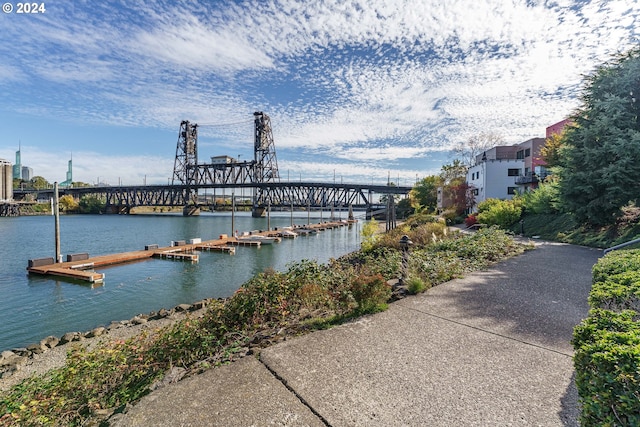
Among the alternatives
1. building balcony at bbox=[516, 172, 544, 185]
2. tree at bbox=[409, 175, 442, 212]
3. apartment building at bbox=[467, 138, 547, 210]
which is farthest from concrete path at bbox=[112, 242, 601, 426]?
tree at bbox=[409, 175, 442, 212]

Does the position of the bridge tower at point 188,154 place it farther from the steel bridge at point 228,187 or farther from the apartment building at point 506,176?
the apartment building at point 506,176

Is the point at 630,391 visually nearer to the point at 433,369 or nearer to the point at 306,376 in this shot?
the point at 433,369

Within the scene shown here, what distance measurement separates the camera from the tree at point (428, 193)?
5222cm

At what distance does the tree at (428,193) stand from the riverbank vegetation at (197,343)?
47.0 metres

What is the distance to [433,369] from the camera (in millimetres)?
3600

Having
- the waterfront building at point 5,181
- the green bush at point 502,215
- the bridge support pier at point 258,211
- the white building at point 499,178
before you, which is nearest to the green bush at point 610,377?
the green bush at point 502,215

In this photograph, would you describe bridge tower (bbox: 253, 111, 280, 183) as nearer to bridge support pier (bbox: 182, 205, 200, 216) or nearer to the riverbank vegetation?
bridge support pier (bbox: 182, 205, 200, 216)

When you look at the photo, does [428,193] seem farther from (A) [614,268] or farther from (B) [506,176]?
(A) [614,268]

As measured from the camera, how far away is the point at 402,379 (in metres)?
3.41

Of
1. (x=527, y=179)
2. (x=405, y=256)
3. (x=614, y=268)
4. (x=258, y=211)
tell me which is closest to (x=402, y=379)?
(x=614, y=268)

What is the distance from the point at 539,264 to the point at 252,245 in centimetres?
2600

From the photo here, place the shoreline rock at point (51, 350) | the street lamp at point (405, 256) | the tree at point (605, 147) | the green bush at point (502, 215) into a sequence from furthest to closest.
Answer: the green bush at point (502, 215) → the tree at point (605, 147) → the street lamp at point (405, 256) → the shoreline rock at point (51, 350)

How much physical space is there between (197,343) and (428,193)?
2109 inches

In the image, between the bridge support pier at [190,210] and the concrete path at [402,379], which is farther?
the bridge support pier at [190,210]
